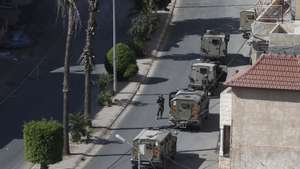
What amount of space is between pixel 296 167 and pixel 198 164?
12.3 m

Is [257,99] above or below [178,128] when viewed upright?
above

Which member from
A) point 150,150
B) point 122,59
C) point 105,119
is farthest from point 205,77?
point 150,150

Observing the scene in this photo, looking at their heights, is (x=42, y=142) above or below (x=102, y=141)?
above

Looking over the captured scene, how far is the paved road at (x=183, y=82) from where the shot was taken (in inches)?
2255

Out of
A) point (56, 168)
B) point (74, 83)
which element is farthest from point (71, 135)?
point (74, 83)

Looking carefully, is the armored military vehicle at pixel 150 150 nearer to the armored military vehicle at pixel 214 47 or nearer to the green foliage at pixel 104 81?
the green foliage at pixel 104 81

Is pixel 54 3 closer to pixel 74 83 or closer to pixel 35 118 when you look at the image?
pixel 74 83

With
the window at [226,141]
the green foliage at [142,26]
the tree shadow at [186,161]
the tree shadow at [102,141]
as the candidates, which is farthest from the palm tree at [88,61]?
the green foliage at [142,26]

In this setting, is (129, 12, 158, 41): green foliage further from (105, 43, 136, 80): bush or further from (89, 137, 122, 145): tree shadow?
(89, 137, 122, 145): tree shadow

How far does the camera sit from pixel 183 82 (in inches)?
2904

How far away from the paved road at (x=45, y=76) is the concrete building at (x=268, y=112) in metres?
17.2

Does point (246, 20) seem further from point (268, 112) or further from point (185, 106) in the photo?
point (268, 112)

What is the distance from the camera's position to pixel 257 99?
143ft

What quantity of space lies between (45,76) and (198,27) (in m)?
20.6
